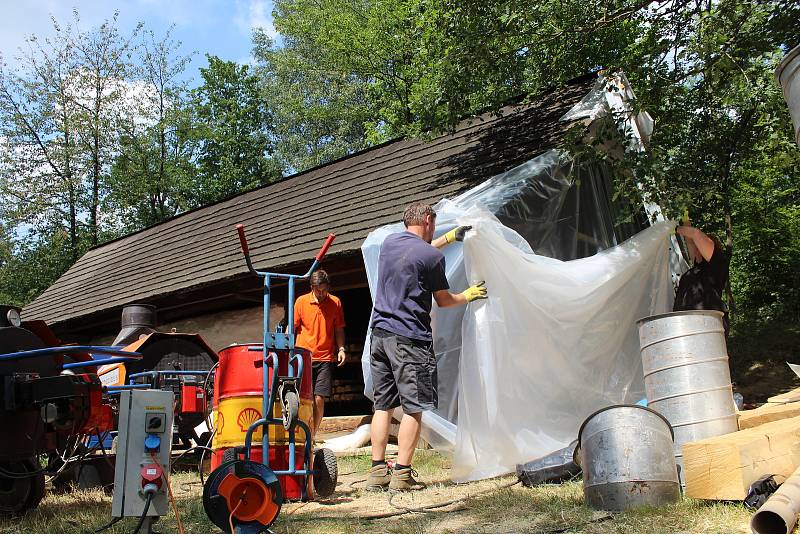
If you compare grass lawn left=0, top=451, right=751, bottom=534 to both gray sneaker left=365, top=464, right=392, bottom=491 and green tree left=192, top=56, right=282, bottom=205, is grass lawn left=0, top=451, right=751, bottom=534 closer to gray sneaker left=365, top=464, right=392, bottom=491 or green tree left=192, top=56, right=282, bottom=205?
gray sneaker left=365, top=464, right=392, bottom=491

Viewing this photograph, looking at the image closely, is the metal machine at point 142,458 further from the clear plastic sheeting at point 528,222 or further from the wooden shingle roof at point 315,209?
the wooden shingle roof at point 315,209

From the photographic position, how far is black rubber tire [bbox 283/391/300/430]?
355 cm

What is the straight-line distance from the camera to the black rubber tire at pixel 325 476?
418cm

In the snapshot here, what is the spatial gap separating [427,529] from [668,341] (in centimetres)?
170

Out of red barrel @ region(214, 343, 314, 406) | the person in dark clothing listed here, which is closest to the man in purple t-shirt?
red barrel @ region(214, 343, 314, 406)

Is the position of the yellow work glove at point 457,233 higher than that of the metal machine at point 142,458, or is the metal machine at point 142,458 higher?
the yellow work glove at point 457,233

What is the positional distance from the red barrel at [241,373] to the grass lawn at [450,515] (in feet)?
2.18

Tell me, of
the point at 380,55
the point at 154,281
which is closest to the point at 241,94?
the point at 380,55

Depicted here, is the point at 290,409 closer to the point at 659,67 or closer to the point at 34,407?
the point at 34,407

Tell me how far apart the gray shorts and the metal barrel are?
1.30m

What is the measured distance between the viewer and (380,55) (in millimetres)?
22062

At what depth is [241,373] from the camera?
13.3ft

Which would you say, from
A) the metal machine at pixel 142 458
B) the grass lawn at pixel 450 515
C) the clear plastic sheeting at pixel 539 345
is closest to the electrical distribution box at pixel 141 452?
the metal machine at pixel 142 458

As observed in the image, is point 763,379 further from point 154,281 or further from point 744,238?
point 154,281
